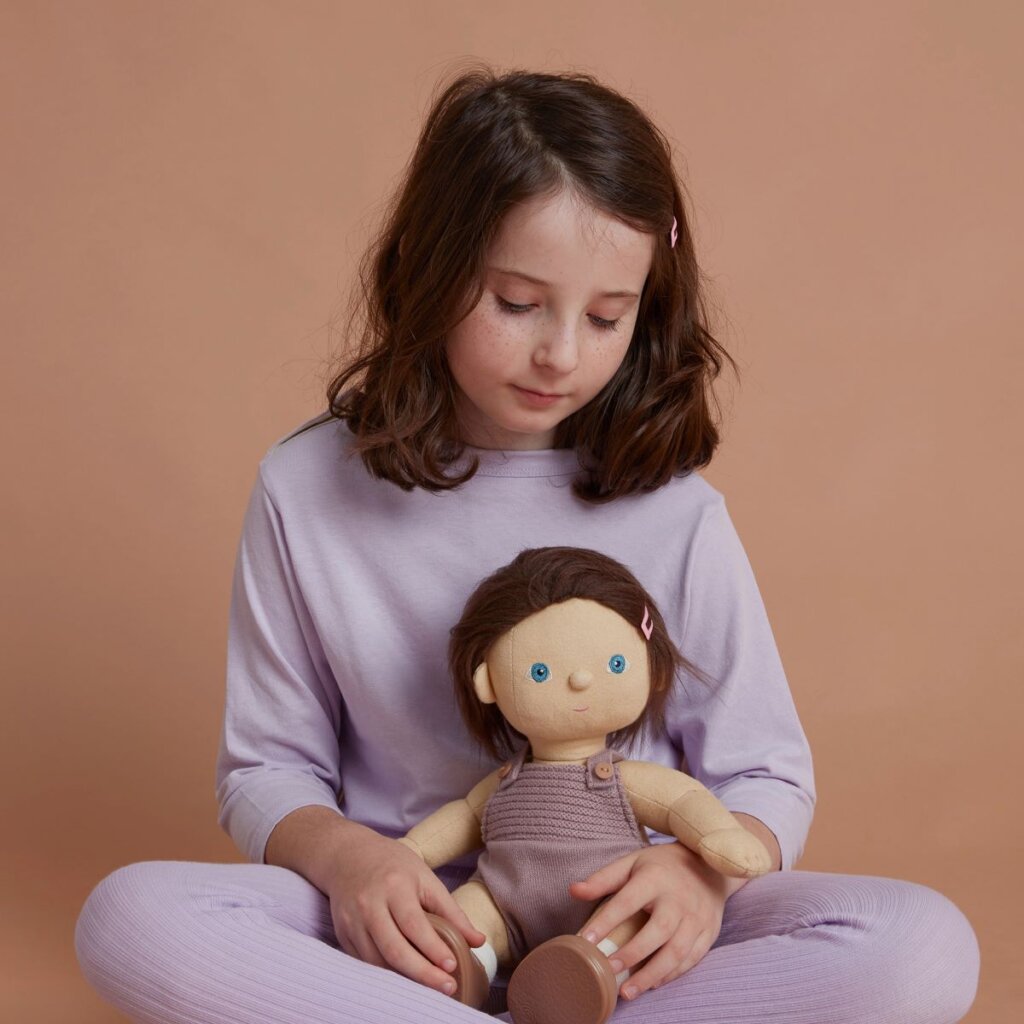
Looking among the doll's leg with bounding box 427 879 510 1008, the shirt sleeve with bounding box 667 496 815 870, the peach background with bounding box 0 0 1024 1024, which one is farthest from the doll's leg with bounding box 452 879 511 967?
the peach background with bounding box 0 0 1024 1024

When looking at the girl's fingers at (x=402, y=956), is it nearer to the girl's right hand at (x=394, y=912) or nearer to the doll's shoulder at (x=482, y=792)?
the girl's right hand at (x=394, y=912)

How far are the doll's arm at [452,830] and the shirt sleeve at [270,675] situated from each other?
0.71 ft

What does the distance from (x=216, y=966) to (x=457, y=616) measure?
59 cm

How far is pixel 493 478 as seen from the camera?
2.17 metres

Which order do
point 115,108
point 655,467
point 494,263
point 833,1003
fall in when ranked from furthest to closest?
1. point 115,108
2. point 655,467
3. point 494,263
4. point 833,1003

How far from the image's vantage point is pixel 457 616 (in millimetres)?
2133

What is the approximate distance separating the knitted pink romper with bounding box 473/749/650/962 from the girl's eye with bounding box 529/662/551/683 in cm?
12

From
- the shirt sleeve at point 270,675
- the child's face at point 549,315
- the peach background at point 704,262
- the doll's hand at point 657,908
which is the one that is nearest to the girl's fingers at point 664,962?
the doll's hand at point 657,908

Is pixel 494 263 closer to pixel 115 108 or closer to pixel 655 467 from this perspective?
pixel 655 467

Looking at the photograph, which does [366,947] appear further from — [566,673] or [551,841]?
[566,673]

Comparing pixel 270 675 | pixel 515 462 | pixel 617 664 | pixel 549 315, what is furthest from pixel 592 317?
pixel 270 675

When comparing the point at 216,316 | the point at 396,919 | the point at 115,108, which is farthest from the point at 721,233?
the point at 396,919

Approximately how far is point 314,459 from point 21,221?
3.99ft

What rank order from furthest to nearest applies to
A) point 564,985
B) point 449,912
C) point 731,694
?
point 731,694 < point 449,912 < point 564,985
